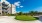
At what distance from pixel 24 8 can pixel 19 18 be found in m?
0.57

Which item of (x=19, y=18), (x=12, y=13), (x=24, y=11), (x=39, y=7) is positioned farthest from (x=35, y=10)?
(x=12, y=13)

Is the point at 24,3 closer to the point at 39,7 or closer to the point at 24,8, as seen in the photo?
the point at 24,8

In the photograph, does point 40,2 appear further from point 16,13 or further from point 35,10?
point 16,13

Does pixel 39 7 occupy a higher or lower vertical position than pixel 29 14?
higher

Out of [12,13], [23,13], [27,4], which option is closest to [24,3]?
[27,4]

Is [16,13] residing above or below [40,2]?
below

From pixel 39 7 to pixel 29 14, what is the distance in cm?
60

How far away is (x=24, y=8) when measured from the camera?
16.2 ft

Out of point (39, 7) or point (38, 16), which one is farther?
point (38, 16)

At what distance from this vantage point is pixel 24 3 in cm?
487

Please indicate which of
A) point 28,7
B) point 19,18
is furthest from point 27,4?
point 19,18

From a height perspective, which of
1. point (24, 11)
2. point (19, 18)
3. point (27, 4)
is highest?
point (27, 4)

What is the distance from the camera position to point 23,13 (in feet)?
16.5

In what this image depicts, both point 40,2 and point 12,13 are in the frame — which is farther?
point 12,13
